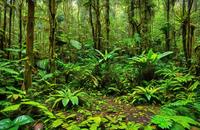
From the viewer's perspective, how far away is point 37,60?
9469 millimetres

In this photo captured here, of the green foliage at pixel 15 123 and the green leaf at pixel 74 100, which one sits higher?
the green leaf at pixel 74 100

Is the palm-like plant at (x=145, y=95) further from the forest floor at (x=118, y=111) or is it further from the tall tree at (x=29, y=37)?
the tall tree at (x=29, y=37)

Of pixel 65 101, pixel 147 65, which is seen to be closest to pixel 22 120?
pixel 65 101

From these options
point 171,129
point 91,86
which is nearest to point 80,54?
point 91,86

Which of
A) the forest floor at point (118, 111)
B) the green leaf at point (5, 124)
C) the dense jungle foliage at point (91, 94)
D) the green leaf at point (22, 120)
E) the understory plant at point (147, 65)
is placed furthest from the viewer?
the understory plant at point (147, 65)

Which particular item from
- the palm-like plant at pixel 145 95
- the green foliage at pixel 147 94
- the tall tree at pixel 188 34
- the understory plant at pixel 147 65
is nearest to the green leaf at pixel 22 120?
the palm-like plant at pixel 145 95

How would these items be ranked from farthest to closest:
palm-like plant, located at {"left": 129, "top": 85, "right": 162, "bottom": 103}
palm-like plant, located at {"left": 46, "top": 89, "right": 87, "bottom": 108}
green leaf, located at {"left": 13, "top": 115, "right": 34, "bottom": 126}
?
palm-like plant, located at {"left": 129, "top": 85, "right": 162, "bottom": 103} < palm-like plant, located at {"left": 46, "top": 89, "right": 87, "bottom": 108} < green leaf, located at {"left": 13, "top": 115, "right": 34, "bottom": 126}

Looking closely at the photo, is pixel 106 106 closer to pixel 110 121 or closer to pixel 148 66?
pixel 110 121

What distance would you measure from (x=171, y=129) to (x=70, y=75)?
15.7ft

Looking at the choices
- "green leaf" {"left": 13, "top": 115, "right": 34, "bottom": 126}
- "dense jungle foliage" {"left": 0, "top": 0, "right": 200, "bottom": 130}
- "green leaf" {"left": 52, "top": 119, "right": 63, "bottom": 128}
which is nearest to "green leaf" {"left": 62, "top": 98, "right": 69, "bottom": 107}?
"dense jungle foliage" {"left": 0, "top": 0, "right": 200, "bottom": 130}

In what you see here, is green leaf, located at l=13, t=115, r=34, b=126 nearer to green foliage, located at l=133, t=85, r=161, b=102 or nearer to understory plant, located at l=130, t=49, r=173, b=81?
green foliage, located at l=133, t=85, r=161, b=102

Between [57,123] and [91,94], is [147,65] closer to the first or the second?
[91,94]

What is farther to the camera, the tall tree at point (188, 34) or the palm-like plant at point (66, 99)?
the tall tree at point (188, 34)

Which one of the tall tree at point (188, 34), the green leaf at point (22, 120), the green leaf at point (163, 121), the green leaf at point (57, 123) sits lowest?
the green leaf at point (57, 123)
